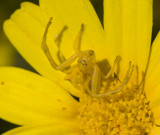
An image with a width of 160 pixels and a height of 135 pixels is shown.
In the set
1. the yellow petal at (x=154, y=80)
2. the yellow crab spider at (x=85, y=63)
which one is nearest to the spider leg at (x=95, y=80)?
the yellow crab spider at (x=85, y=63)

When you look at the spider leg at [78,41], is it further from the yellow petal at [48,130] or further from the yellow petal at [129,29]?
the yellow petal at [48,130]

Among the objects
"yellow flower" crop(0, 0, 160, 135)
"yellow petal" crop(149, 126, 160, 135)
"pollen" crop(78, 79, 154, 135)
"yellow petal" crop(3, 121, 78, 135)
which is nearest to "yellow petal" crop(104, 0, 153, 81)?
"yellow flower" crop(0, 0, 160, 135)

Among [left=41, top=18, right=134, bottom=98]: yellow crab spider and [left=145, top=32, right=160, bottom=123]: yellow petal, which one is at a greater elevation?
[left=41, top=18, right=134, bottom=98]: yellow crab spider

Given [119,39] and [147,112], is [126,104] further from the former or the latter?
[119,39]

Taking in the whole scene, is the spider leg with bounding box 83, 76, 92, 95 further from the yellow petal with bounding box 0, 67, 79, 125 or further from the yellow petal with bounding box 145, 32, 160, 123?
the yellow petal with bounding box 145, 32, 160, 123

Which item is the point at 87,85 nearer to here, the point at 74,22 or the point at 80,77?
the point at 80,77

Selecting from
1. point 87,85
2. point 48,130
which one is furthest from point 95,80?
point 48,130
